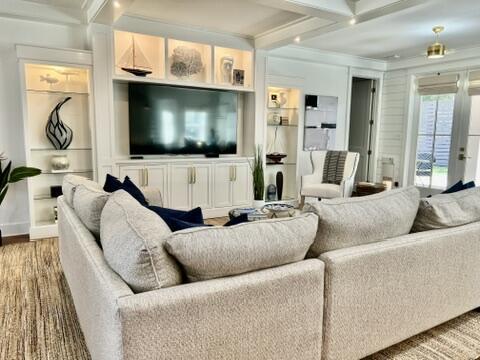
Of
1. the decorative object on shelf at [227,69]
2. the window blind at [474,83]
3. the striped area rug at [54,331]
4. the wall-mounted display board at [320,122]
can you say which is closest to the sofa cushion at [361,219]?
the striped area rug at [54,331]

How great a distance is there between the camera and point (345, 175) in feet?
17.0

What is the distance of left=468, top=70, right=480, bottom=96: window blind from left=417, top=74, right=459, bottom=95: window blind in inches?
8.0

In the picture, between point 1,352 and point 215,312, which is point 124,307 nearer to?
point 215,312

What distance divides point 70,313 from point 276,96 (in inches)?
180

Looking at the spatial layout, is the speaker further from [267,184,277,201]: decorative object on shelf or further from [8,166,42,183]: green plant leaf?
[8,166,42,183]: green plant leaf

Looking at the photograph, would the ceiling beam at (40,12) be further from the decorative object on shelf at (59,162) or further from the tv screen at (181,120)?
the decorative object on shelf at (59,162)

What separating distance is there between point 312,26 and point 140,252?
384cm

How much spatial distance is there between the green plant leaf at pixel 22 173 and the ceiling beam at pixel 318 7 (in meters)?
2.89

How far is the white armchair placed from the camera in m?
4.99

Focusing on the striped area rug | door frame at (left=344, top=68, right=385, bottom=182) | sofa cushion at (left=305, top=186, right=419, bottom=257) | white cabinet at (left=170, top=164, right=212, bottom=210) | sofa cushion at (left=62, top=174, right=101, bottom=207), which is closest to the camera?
sofa cushion at (left=305, top=186, right=419, bottom=257)

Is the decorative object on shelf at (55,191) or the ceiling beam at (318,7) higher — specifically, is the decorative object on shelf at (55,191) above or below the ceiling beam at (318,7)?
below

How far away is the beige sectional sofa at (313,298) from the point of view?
3.91ft

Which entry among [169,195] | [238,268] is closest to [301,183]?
[169,195]

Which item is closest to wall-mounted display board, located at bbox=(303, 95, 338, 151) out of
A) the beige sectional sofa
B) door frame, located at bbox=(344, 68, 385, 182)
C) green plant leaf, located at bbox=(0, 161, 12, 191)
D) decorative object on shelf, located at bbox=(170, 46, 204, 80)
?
door frame, located at bbox=(344, 68, 385, 182)
